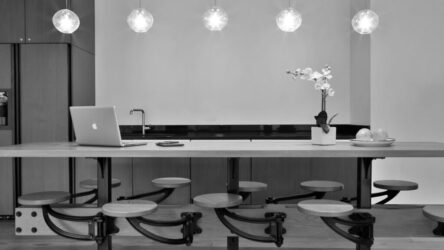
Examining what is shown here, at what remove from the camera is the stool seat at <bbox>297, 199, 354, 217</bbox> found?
2.13 metres

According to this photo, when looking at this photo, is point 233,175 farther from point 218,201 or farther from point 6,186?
point 6,186

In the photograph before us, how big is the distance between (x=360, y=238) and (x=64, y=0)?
3666mm

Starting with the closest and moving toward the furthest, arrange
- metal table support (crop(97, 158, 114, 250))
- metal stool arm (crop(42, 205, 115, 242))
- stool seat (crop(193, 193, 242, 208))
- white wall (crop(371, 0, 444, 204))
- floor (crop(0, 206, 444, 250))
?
stool seat (crop(193, 193, 242, 208)), metal stool arm (crop(42, 205, 115, 242)), metal table support (crop(97, 158, 114, 250)), floor (crop(0, 206, 444, 250)), white wall (crop(371, 0, 444, 204))

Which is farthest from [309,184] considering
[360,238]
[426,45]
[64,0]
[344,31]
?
[64,0]

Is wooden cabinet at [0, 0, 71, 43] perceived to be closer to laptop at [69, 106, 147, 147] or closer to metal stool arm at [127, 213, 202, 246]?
laptop at [69, 106, 147, 147]

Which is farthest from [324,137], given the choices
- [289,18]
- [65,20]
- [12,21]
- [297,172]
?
[12,21]

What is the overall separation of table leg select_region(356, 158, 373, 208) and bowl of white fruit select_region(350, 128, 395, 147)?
105mm

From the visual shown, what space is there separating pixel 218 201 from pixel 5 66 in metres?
3.12

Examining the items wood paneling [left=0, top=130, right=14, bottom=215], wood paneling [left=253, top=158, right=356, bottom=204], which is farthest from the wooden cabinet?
wood paneling [left=253, top=158, right=356, bottom=204]

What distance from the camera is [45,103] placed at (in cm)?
419

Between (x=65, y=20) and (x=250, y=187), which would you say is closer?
(x=250, y=187)

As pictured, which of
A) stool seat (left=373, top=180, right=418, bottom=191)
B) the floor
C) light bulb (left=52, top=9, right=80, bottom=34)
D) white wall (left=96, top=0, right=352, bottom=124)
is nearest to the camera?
the floor

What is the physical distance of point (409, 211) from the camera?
2.63 m

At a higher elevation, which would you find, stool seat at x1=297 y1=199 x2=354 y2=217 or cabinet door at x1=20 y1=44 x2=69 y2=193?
cabinet door at x1=20 y1=44 x2=69 y2=193
